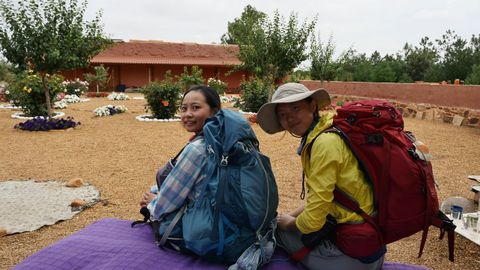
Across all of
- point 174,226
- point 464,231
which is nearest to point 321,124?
point 174,226

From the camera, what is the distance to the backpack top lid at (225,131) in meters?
2.00

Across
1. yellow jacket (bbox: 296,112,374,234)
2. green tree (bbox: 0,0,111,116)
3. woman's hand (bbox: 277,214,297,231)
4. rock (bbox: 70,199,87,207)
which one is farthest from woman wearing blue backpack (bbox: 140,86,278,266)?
green tree (bbox: 0,0,111,116)

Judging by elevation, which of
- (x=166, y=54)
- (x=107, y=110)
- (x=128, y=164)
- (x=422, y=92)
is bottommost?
(x=128, y=164)

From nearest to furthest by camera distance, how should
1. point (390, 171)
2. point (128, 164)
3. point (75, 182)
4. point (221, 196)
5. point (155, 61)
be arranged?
point (390, 171), point (221, 196), point (75, 182), point (128, 164), point (155, 61)

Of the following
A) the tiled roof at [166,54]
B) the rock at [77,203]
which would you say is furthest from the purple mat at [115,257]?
the tiled roof at [166,54]

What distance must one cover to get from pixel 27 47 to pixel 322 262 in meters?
10.6

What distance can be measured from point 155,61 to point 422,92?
19.5 m

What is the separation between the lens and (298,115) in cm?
210

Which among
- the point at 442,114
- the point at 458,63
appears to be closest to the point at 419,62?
the point at 458,63

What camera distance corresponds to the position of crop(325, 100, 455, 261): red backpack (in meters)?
1.79

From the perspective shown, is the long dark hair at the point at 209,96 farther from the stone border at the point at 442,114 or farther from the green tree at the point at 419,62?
the green tree at the point at 419,62

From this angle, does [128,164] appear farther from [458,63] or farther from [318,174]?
[458,63]

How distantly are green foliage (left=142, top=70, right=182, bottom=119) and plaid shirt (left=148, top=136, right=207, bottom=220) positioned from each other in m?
10.4

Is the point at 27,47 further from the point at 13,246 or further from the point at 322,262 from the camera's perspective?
the point at 322,262
